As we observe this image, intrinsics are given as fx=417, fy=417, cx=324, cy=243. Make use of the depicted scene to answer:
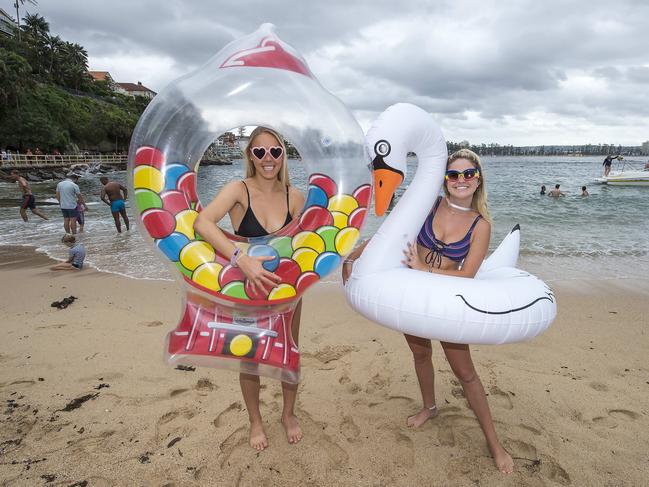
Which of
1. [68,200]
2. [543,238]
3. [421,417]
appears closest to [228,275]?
[421,417]

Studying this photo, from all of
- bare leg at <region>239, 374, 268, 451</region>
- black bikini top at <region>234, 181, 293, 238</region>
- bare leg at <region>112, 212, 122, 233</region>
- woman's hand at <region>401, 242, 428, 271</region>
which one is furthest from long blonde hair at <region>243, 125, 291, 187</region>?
bare leg at <region>112, 212, 122, 233</region>

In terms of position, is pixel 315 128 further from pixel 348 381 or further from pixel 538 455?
pixel 538 455

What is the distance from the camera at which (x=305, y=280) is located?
1.87m

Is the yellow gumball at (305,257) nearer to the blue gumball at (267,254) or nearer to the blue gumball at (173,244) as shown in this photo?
the blue gumball at (267,254)

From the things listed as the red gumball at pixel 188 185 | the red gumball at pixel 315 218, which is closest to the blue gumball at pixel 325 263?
the red gumball at pixel 315 218

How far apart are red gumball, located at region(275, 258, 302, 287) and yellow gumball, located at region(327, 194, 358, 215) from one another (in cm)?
30

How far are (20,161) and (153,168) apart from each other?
102ft

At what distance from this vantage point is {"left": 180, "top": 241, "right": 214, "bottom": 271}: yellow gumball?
1782mm

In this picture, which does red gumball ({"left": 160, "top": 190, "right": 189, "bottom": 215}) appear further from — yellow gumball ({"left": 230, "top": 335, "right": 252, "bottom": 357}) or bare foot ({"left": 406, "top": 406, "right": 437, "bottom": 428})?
bare foot ({"left": 406, "top": 406, "right": 437, "bottom": 428})

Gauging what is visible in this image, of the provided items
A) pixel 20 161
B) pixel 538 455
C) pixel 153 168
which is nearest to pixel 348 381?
pixel 538 455

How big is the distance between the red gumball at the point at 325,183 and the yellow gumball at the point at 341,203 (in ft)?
0.08

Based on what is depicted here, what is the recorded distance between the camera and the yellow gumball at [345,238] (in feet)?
6.13

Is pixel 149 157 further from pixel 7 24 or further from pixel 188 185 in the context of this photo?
pixel 7 24

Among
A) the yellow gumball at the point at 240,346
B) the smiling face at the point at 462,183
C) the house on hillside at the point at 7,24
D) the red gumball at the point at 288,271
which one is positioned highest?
the house on hillside at the point at 7,24
